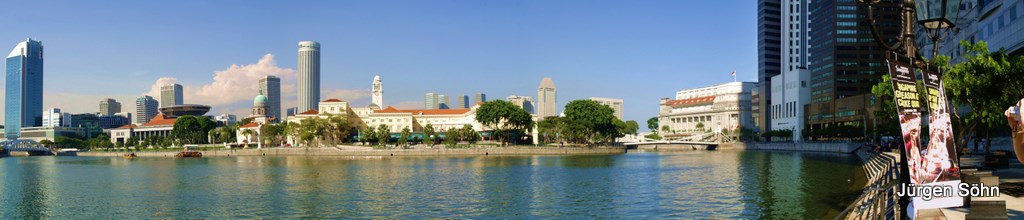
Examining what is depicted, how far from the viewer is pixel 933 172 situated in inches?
527

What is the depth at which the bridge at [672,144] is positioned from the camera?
17289cm

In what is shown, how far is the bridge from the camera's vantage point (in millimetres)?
172887

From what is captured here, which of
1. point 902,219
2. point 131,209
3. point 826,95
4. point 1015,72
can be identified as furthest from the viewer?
point 826,95

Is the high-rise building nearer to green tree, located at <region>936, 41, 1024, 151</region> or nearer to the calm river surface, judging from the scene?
the calm river surface

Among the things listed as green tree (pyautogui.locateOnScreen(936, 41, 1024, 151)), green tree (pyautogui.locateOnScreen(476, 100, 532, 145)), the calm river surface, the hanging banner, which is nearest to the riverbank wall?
green tree (pyautogui.locateOnScreen(476, 100, 532, 145))

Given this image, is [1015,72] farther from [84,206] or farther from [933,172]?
[84,206]

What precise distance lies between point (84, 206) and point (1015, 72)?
5141 cm

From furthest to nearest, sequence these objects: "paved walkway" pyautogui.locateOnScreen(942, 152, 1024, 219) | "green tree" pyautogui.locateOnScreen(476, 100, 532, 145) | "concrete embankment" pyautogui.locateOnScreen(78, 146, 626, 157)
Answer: "green tree" pyautogui.locateOnScreen(476, 100, 532, 145) < "concrete embankment" pyautogui.locateOnScreen(78, 146, 626, 157) < "paved walkway" pyautogui.locateOnScreen(942, 152, 1024, 219)

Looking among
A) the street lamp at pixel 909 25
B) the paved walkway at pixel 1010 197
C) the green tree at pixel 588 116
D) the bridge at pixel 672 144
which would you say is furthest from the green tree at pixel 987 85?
the bridge at pixel 672 144

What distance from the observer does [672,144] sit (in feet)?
594

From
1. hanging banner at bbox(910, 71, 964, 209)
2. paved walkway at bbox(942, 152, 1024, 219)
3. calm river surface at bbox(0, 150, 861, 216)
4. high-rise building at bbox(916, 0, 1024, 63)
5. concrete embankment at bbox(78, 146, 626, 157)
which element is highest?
high-rise building at bbox(916, 0, 1024, 63)

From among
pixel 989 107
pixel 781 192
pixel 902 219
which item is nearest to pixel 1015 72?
pixel 989 107

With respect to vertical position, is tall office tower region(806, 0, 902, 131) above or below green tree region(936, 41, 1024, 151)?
above

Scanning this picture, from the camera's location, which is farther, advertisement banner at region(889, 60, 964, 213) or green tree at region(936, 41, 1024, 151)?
green tree at region(936, 41, 1024, 151)
